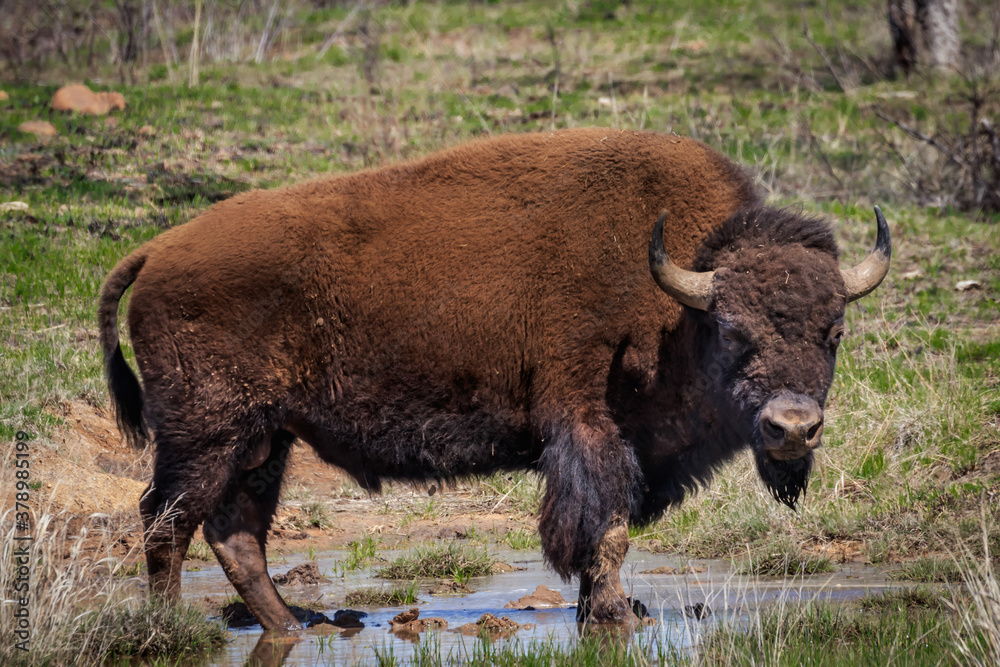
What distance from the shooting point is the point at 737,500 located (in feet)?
23.1

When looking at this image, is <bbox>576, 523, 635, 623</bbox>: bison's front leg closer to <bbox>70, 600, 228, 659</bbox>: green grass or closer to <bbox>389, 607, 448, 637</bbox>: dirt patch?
<bbox>389, 607, 448, 637</bbox>: dirt patch

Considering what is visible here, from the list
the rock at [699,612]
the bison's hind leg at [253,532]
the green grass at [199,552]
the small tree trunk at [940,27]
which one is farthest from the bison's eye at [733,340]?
the small tree trunk at [940,27]

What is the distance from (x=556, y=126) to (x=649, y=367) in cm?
884

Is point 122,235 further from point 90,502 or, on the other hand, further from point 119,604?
point 119,604

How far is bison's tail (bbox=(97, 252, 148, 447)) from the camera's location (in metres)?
5.82

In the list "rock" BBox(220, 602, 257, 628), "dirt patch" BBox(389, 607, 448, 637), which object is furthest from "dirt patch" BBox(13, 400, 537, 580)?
"dirt patch" BBox(389, 607, 448, 637)

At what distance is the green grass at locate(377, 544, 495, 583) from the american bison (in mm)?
926

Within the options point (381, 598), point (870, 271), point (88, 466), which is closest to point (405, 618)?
point (381, 598)

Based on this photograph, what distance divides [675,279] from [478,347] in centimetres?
107

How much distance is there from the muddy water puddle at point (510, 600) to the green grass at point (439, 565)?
74 mm

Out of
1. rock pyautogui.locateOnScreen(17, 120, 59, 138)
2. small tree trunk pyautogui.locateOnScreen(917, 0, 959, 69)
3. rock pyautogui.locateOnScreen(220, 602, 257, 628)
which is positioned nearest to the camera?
rock pyautogui.locateOnScreen(220, 602, 257, 628)

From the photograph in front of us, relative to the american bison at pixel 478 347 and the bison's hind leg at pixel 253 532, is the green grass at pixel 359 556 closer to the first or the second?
the bison's hind leg at pixel 253 532

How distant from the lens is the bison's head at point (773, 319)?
4.81 m

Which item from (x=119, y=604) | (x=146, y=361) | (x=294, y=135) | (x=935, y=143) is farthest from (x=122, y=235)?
(x=935, y=143)
